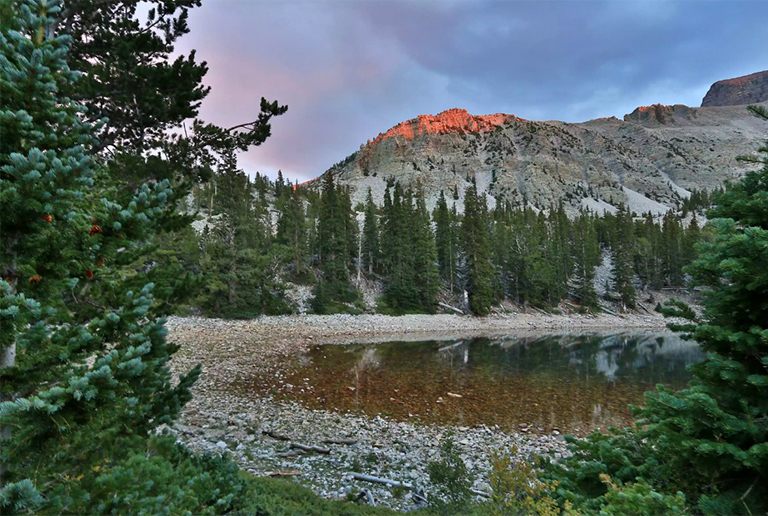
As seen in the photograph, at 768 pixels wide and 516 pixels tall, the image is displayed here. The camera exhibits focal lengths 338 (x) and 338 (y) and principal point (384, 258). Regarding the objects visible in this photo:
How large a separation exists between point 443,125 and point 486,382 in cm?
18441

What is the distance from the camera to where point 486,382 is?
16.9 meters

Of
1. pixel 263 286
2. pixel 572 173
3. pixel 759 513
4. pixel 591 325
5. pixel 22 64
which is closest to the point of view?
pixel 22 64

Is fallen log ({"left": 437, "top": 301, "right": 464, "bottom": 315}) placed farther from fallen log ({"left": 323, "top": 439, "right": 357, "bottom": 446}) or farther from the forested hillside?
fallen log ({"left": 323, "top": 439, "right": 357, "bottom": 446})

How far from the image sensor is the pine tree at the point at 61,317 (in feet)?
7.07

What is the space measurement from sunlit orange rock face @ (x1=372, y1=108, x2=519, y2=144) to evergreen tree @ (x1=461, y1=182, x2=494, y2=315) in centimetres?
12517

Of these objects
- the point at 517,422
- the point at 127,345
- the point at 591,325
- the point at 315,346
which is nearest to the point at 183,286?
the point at 127,345

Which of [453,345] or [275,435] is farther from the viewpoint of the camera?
[453,345]

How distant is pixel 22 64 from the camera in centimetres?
241

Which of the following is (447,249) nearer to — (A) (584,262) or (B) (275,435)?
(A) (584,262)

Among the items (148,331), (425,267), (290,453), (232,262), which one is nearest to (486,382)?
(290,453)

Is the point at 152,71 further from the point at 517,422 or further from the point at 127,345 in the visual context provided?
the point at 517,422

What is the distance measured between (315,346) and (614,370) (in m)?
19.6

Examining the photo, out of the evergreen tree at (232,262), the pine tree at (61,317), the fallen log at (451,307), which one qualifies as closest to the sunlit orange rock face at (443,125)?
the fallen log at (451,307)

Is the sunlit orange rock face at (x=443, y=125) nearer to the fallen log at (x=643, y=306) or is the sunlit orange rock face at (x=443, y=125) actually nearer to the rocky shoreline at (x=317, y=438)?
the fallen log at (x=643, y=306)
